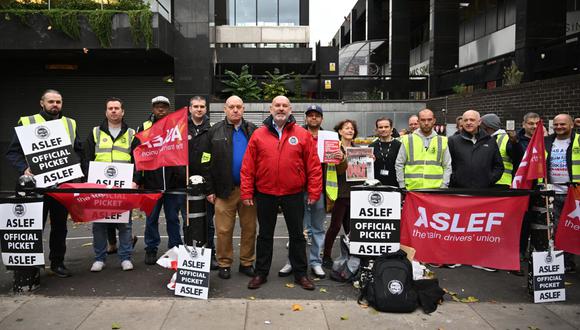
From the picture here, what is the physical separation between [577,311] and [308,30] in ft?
88.0

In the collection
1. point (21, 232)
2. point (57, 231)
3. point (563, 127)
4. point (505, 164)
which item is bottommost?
point (57, 231)

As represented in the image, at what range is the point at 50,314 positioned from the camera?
4809mm

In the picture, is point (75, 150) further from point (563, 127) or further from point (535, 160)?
point (563, 127)

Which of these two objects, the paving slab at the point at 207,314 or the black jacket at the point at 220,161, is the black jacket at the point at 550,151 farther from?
the paving slab at the point at 207,314

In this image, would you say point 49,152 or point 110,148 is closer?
point 49,152

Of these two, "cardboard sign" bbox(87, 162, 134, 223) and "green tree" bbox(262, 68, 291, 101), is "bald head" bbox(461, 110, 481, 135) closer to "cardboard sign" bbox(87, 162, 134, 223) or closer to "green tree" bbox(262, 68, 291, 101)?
"cardboard sign" bbox(87, 162, 134, 223)

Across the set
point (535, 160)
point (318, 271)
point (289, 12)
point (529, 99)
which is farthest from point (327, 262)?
point (289, 12)

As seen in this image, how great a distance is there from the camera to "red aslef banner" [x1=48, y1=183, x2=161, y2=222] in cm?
571

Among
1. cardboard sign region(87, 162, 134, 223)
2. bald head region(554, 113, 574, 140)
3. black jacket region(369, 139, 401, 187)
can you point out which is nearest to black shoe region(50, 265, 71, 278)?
cardboard sign region(87, 162, 134, 223)

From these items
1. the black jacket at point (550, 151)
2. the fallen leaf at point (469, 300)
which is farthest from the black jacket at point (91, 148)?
the black jacket at point (550, 151)

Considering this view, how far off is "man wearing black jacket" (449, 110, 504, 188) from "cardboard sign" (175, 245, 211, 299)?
3791mm

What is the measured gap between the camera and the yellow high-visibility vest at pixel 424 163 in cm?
630

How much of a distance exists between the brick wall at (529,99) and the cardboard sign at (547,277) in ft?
17.6

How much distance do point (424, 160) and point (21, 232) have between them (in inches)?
204
